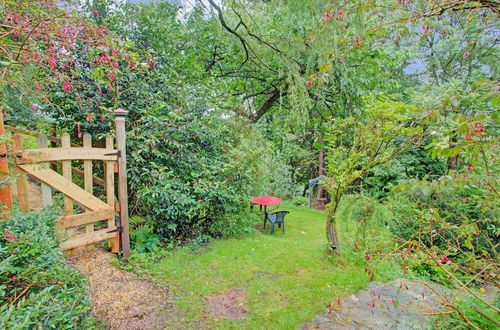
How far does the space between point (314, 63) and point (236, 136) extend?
1.88 metres

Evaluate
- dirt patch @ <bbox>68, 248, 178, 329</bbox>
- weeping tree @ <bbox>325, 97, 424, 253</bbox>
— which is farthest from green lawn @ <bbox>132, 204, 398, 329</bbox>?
weeping tree @ <bbox>325, 97, 424, 253</bbox>

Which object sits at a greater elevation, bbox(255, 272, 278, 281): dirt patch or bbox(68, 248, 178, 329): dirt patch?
bbox(68, 248, 178, 329): dirt patch

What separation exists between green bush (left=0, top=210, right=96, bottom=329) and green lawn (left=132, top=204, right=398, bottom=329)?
45.9 inches

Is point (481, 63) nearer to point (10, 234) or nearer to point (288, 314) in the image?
point (288, 314)

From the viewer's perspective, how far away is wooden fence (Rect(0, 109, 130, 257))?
2582 millimetres

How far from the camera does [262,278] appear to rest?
125 inches

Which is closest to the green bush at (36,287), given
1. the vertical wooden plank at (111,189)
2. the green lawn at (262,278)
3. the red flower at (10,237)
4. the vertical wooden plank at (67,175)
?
the red flower at (10,237)

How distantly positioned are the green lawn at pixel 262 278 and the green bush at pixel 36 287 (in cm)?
117

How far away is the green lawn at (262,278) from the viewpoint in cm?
245

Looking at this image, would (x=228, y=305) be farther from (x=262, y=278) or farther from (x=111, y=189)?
(x=111, y=189)

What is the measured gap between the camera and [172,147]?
159 inches

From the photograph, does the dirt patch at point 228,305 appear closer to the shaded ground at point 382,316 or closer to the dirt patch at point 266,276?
the dirt patch at point 266,276

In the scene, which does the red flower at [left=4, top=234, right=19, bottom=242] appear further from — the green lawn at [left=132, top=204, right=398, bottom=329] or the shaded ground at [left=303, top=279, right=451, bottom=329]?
the shaded ground at [left=303, top=279, right=451, bottom=329]

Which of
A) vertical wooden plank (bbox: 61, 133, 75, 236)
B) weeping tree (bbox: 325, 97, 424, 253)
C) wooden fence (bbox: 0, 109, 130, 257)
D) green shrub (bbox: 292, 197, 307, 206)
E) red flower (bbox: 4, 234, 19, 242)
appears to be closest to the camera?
red flower (bbox: 4, 234, 19, 242)
